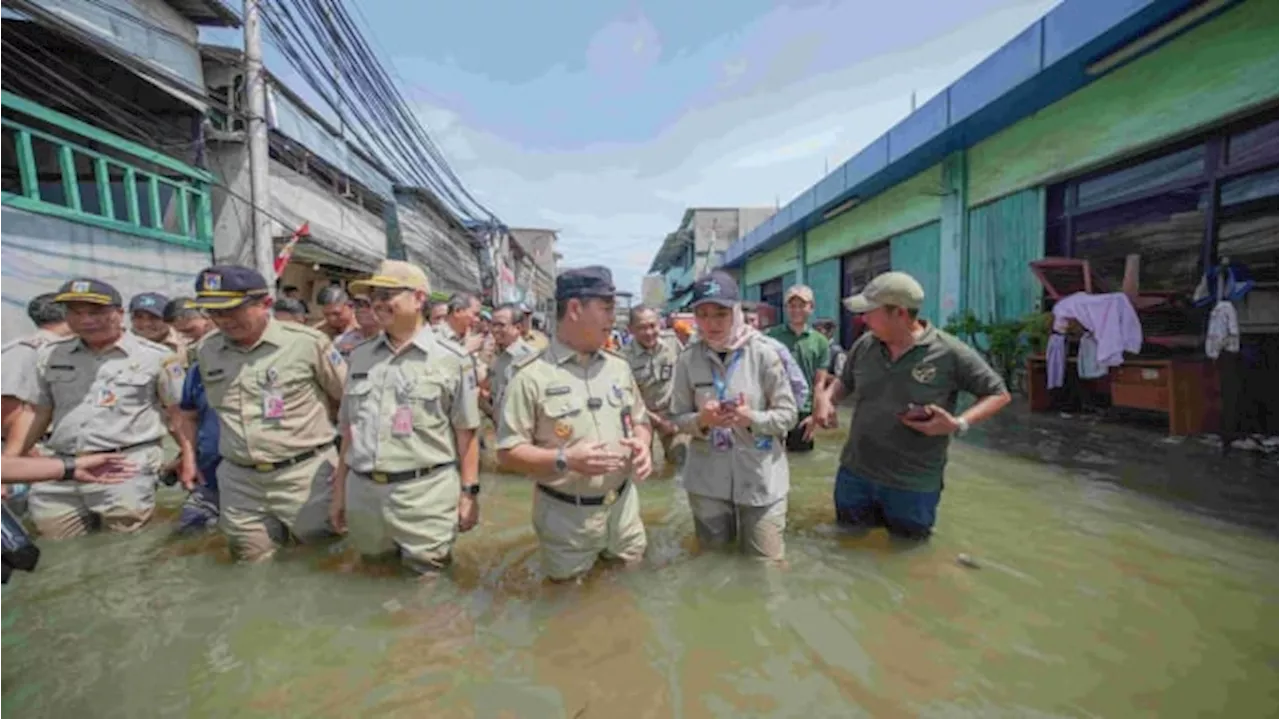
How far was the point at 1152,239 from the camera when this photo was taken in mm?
7570

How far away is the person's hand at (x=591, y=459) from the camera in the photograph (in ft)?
8.23

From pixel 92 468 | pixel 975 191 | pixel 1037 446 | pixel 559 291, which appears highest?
pixel 975 191

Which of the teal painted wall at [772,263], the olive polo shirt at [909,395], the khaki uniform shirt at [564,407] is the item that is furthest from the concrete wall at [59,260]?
the teal painted wall at [772,263]

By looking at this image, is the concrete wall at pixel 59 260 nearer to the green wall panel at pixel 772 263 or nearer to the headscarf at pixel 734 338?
the headscarf at pixel 734 338

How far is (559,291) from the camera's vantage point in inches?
111

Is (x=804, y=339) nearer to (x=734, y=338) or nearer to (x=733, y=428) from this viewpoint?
(x=734, y=338)

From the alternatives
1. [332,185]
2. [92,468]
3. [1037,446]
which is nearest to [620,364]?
[92,468]

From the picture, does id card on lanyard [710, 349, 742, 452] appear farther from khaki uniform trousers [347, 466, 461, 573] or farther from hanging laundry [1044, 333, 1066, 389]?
hanging laundry [1044, 333, 1066, 389]

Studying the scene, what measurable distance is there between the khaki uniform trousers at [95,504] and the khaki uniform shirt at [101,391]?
0.18 meters

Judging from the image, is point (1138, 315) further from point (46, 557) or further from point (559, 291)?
point (46, 557)

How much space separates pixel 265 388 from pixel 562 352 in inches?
66.4

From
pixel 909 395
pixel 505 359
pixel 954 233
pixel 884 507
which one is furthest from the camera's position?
pixel 954 233

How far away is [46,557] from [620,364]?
12.3 feet

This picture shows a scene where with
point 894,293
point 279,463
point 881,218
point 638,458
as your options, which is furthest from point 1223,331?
point 881,218
